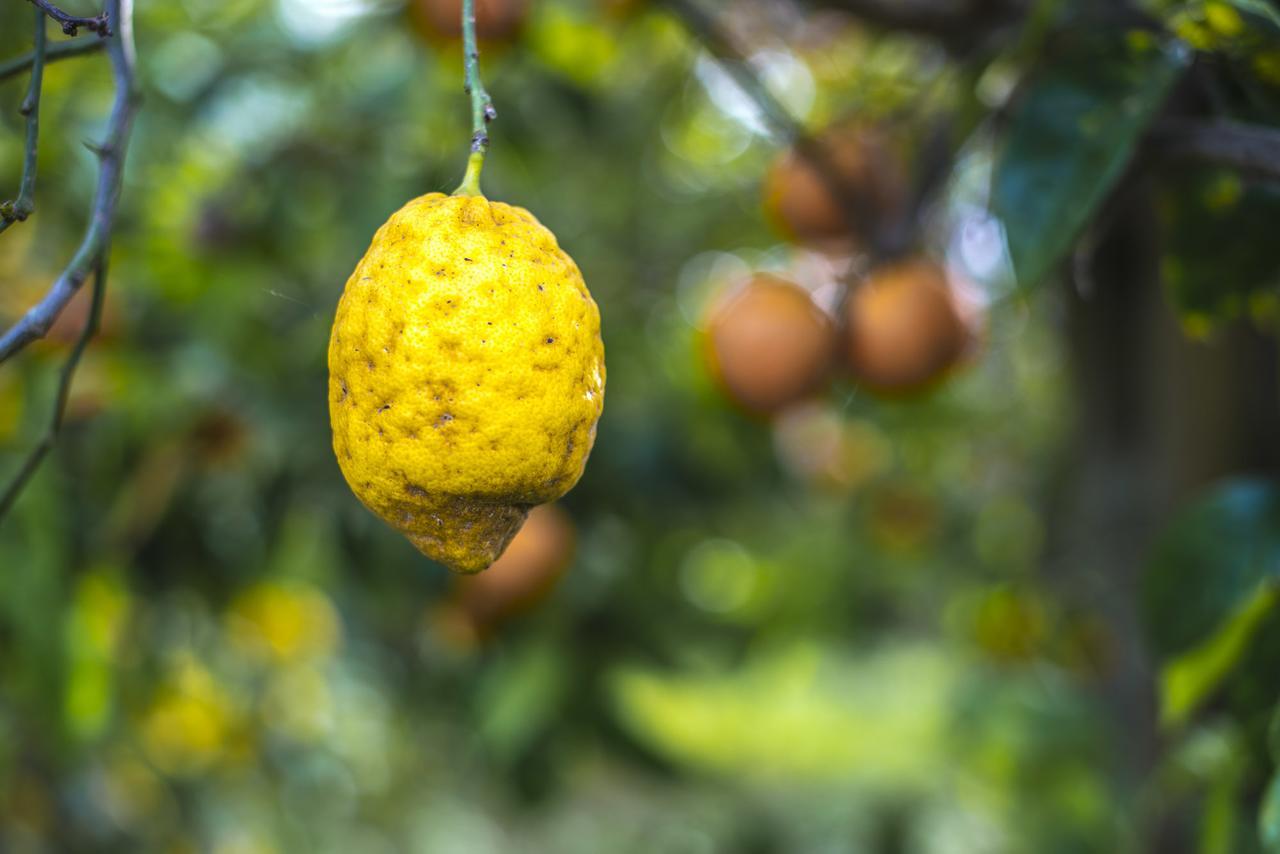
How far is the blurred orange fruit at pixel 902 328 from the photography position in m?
1.02

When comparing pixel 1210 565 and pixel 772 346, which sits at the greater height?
pixel 1210 565

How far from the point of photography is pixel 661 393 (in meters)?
1.64

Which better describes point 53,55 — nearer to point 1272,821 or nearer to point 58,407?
point 58,407

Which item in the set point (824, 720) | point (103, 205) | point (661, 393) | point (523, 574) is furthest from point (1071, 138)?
point (824, 720)

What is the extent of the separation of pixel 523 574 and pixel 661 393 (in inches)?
19.2

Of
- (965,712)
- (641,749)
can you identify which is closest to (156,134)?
(641,749)

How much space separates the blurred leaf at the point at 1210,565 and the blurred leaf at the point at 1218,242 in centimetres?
12

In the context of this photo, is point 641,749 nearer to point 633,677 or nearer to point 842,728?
point 633,677

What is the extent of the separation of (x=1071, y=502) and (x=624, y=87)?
1.00m

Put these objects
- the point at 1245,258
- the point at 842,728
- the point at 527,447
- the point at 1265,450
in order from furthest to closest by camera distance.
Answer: the point at 842,728, the point at 1265,450, the point at 1245,258, the point at 527,447

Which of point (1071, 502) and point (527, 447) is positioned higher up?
point (527, 447)

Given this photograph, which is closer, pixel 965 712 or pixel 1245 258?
pixel 1245 258

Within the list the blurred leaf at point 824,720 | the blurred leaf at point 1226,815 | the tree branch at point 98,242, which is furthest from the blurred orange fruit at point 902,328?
the blurred leaf at point 824,720

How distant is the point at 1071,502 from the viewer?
1789 millimetres
